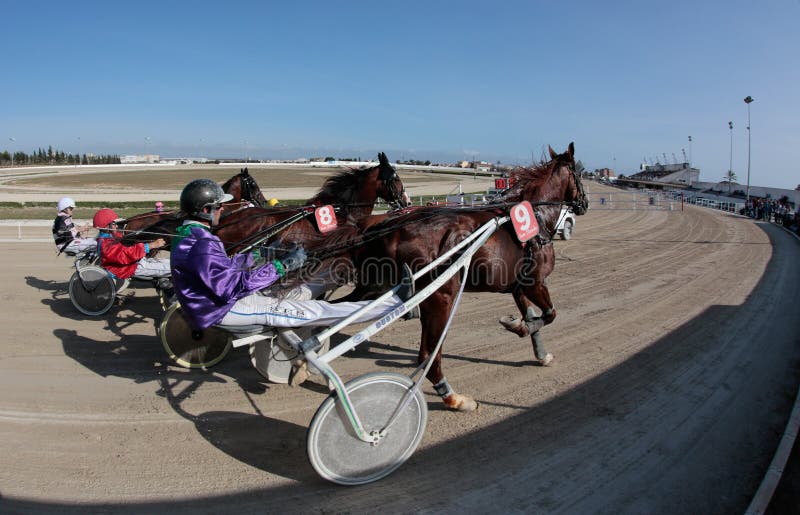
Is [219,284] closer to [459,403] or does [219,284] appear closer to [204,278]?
[204,278]

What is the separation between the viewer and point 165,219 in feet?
22.8

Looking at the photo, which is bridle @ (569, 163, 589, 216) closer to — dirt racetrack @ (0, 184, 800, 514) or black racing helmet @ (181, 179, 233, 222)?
dirt racetrack @ (0, 184, 800, 514)

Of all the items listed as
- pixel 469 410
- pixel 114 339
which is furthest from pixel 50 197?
pixel 469 410

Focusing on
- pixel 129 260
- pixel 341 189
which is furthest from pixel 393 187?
pixel 129 260

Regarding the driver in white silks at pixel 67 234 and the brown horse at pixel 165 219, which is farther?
the driver in white silks at pixel 67 234

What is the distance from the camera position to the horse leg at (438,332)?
3.74m

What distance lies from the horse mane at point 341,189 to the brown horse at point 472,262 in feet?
8.49

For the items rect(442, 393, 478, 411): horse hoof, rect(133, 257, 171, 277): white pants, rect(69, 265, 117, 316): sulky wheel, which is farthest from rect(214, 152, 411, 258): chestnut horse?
rect(442, 393, 478, 411): horse hoof

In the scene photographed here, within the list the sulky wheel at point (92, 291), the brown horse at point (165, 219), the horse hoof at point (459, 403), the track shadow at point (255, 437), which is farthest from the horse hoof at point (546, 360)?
the sulky wheel at point (92, 291)

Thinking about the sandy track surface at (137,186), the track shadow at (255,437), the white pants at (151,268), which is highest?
the sandy track surface at (137,186)

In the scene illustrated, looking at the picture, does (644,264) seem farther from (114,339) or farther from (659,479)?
(114,339)

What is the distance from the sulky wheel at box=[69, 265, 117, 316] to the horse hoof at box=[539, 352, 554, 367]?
5.65 m

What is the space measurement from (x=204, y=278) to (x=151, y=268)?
3776 millimetres

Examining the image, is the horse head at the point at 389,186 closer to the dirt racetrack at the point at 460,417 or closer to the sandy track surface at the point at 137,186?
the dirt racetrack at the point at 460,417
